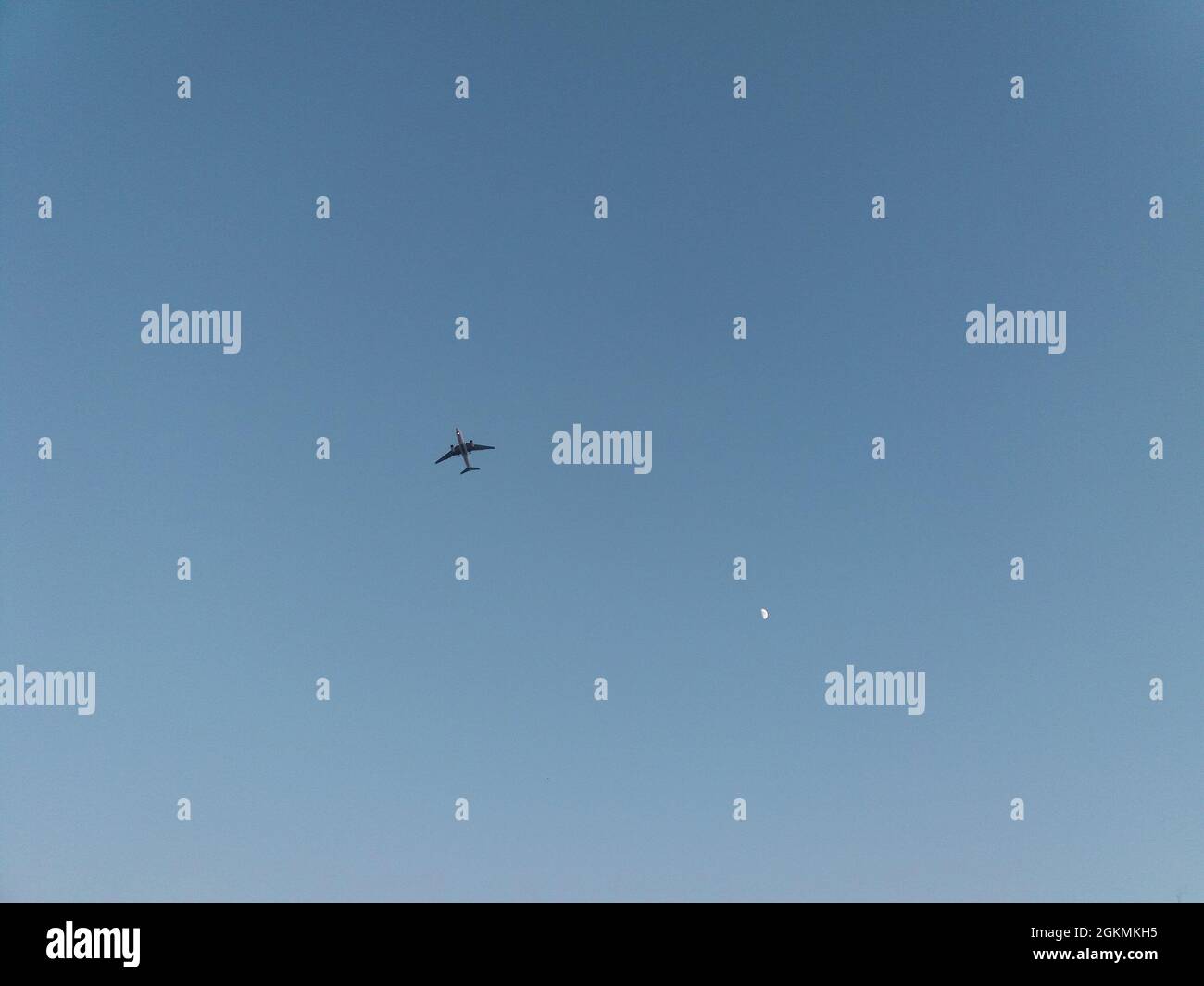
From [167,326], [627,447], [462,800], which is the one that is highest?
[167,326]

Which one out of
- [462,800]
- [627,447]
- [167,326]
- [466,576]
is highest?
[167,326]
